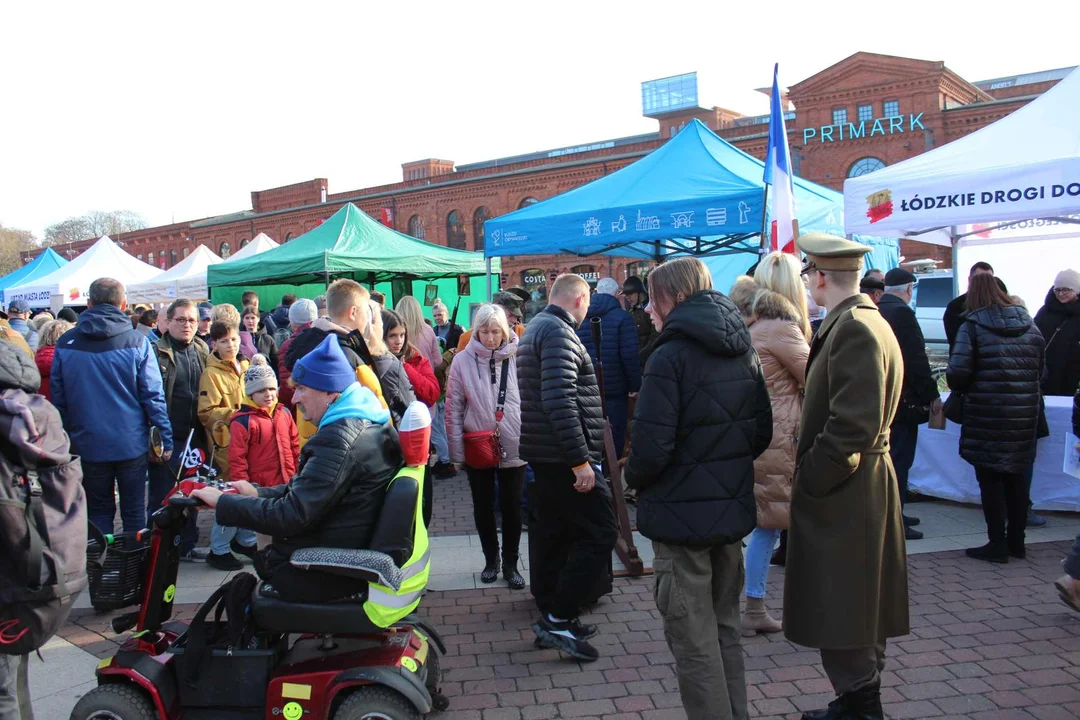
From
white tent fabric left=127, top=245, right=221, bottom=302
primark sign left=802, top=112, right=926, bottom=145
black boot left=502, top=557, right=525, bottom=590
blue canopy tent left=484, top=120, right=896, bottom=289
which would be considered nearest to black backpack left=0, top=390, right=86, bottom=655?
black boot left=502, top=557, right=525, bottom=590

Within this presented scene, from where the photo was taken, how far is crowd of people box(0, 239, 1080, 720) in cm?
299

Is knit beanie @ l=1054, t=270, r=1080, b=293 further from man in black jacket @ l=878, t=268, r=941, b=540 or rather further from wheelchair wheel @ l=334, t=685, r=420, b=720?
wheelchair wheel @ l=334, t=685, r=420, b=720

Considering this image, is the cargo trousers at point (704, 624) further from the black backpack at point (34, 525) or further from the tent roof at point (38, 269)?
the tent roof at point (38, 269)

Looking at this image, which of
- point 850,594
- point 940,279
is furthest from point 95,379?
point 940,279

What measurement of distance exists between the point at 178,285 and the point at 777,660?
17.2 metres

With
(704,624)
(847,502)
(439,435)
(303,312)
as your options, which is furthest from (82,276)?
(847,502)

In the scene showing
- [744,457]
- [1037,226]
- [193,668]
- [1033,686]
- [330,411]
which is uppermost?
[1037,226]

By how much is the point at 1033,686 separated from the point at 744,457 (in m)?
1.88

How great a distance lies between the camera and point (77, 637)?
4.38 m

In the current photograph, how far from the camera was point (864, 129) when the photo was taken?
3425 centimetres

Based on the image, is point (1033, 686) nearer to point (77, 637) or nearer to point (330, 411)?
point (330, 411)

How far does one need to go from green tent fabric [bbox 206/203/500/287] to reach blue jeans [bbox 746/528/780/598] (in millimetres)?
9710

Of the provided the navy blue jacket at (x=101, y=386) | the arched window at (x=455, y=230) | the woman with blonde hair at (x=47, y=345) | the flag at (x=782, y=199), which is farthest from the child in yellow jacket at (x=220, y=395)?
the arched window at (x=455, y=230)

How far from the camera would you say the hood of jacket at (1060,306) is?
657cm
